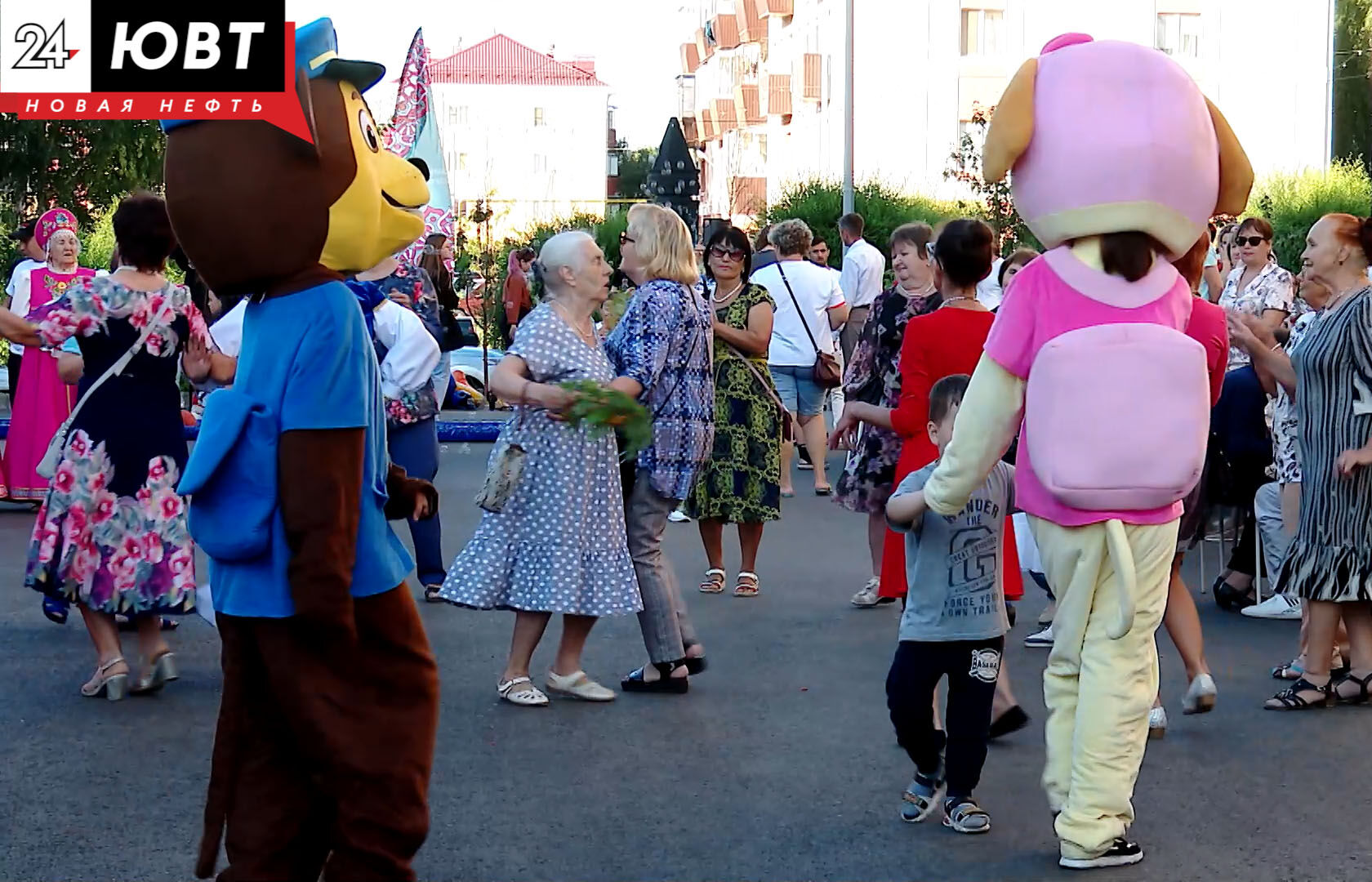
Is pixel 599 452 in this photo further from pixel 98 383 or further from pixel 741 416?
pixel 741 416

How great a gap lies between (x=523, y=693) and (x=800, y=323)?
21.2ft

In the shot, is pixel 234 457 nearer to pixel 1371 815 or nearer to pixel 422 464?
pixel 1371 815

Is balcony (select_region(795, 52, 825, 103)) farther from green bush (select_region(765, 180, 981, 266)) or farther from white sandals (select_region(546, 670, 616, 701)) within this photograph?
white sandals (select_region(546, 670, 616, 701))

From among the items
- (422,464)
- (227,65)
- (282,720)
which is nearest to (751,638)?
(422,464)

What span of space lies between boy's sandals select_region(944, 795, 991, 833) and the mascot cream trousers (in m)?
0.30

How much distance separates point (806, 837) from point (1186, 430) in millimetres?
1602

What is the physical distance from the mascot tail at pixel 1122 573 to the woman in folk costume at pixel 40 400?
24.8ft

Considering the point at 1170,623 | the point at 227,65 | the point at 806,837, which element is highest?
the point at 227,65

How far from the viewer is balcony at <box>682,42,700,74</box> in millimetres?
83625

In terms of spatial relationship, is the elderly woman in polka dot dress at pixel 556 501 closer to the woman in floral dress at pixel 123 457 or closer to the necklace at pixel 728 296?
the woman in floral dress at pixel 123 457

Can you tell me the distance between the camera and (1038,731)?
643 centimetres

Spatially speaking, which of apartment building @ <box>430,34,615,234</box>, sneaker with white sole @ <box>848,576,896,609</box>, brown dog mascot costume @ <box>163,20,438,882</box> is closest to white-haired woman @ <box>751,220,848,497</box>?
sneaker with white sole @ <box>848,576,896,609</box>

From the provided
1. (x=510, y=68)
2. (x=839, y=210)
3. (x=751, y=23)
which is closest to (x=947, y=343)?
(x=839, y=210)

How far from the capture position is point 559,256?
6.60m
